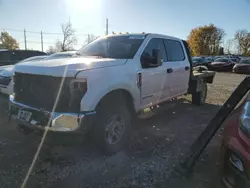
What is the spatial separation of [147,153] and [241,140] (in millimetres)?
1935

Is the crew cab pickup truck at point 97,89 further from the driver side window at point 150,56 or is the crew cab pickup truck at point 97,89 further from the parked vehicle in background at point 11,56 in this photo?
the parked vehicle in background at point 11,56

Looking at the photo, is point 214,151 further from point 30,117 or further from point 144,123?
point 30,117

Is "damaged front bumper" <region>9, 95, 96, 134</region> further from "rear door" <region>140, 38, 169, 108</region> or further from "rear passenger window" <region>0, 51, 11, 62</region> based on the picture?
"rear passenger window" <region>0, 51, 11, 62</region>

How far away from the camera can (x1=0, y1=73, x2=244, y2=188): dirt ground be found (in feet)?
9.55

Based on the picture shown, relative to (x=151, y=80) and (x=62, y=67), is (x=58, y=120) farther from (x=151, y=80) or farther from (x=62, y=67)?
(x=151, y=80)

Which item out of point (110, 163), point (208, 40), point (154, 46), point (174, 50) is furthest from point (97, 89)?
point (208, 40)

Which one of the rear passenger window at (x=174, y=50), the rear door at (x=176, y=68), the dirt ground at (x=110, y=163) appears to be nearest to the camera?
the dirt ground at (x=110, y=163)

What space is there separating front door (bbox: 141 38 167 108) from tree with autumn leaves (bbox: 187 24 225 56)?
70.6 m

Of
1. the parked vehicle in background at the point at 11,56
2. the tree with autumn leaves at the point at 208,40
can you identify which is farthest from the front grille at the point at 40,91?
the tree with autumn leaves at the point at 208,40

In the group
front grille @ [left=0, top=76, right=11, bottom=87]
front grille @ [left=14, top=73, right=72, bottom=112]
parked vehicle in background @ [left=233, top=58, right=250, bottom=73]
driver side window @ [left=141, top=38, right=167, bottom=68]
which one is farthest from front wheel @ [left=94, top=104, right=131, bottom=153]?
parked vehicle in background @ [left=233, top=58, right=250, bottom=73]

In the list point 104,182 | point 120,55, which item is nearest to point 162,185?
point 104,182

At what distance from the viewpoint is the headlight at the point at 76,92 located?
118 inches

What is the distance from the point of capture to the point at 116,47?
14.5 feet

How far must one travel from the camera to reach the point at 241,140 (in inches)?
79.1
